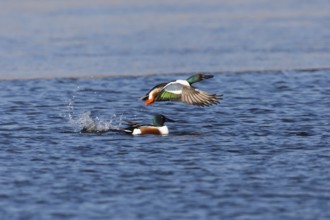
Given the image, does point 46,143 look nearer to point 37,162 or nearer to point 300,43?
point 37,162

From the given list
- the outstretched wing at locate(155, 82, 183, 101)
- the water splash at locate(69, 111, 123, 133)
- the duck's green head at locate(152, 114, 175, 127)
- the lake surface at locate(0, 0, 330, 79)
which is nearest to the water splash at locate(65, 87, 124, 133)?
the water splash at locate(69, 111, 123, 133)

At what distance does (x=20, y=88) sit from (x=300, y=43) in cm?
649

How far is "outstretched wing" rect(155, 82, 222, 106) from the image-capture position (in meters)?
11.5

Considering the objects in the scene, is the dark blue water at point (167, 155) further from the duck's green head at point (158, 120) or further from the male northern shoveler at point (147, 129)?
the duck's green head at point (158, 120)

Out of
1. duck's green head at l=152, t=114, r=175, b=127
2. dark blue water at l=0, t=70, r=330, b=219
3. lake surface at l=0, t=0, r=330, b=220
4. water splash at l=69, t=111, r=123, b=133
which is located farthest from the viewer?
water splash at l=69, t=111, r=123, b=133

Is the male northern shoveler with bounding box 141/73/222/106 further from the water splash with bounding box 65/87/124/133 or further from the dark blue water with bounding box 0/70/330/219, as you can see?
the water splash with bounding box 65/87/124/133

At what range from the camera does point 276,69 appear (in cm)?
1705

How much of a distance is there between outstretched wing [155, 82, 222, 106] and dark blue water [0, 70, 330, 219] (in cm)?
42

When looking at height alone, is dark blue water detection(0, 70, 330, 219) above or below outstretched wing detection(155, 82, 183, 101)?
below

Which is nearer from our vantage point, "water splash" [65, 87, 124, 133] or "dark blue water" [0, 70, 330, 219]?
"dark blue water" [0, 70, 330, 219]

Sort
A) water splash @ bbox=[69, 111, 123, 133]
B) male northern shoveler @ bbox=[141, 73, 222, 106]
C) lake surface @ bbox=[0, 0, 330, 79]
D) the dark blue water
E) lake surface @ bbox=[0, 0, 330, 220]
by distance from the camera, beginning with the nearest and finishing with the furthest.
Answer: the dark blue water, lake surface @ bbox=[0, 0, 330, 220], male northern shoveler @ bbox=[141, 73, 222, 106], water splash @ bbox=[69, 111, 123, 133], lake surface @ bbox=[0, 0, 330, 79]

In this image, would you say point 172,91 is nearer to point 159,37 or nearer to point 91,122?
point 91,122

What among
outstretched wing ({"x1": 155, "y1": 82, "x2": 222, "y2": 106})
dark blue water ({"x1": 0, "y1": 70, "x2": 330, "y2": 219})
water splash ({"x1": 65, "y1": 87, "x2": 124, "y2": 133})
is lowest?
dark blue water ({"x1": 0, "y1": 70, "x2": 330, "y2": 219})

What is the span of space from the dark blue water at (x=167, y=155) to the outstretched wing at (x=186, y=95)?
424 millimetres
